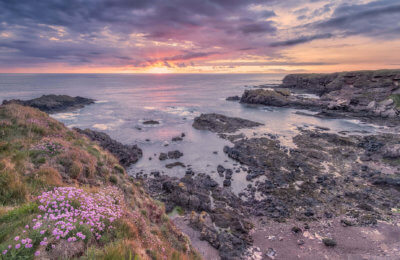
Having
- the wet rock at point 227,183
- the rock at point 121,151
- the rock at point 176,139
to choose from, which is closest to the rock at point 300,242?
the wet rock at point 227,183

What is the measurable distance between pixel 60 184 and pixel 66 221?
408cm

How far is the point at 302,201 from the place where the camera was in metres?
20.6

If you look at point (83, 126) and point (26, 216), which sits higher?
point (26, 216)

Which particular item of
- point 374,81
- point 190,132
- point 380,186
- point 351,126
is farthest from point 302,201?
point 374,81

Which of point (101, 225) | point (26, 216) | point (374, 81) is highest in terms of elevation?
point (374, 81)

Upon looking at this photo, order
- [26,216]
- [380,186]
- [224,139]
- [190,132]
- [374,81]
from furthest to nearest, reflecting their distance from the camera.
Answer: [374,81] < [190,132] < [224,139] < [380,186] < [26,216]

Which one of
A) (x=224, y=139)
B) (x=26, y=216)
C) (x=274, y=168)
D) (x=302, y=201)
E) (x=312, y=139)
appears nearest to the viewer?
(x=26, y=216)

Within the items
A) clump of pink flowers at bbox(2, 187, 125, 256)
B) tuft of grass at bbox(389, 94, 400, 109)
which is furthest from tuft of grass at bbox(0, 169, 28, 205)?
tuft of grass at bbox(389, 94, 400, 109)

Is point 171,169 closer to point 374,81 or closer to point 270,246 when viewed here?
point 270,246

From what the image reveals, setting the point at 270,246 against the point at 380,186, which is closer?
the point at 270,246

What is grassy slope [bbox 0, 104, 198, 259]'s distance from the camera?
15.3 ft

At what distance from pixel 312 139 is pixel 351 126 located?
60.9 ft

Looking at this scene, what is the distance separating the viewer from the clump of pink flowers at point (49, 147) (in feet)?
36.6

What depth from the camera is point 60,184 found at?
790 cm
